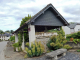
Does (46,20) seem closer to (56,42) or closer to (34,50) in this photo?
(56,42)

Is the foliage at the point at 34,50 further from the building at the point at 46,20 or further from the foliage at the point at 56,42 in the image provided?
the foliage at the point at 56,42

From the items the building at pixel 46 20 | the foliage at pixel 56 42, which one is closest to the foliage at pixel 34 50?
the building at pixel 46 20

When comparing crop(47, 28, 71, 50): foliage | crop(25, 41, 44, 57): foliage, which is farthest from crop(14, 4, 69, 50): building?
crop(47, 28, 71, 50): foliage

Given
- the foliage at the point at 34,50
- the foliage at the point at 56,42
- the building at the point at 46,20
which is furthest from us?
the building at the point at 46,20

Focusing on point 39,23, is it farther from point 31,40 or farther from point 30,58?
point 30,58

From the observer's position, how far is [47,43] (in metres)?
8.45

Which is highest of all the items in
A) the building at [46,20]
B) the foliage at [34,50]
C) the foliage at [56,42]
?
the building at [46,20]

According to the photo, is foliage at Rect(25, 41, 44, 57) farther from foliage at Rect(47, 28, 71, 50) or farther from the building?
foliage at Rect(47, 28, 71, 50)

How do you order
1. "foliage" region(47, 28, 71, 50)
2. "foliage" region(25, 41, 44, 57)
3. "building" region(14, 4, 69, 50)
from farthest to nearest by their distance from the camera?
"building" region(14, 4, 69, 50), "foliage" region(47, 28, 71, 50), "foliage" region(25, 41, 44, 57)

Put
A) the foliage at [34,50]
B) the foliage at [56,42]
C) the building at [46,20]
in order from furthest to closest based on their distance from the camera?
the building at [46,20] → the foliage at [56,42] → the foliage at [34,50]

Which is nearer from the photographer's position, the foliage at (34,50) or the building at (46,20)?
the foliage at (34,50)

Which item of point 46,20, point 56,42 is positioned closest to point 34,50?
point 56,42

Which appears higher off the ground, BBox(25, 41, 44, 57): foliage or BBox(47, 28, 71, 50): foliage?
BBox(47, 28, 71, 50): foliage

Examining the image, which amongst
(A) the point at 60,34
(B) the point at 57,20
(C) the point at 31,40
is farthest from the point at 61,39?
(C) the point at 31,40
